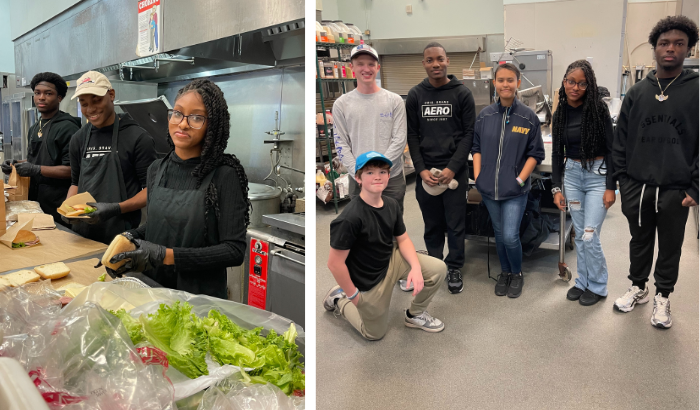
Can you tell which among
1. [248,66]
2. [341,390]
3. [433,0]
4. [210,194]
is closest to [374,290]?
[341,390]

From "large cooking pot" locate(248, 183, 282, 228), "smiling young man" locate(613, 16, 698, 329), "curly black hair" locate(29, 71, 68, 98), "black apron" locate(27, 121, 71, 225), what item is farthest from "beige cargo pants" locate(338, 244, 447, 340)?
"curly black hair" locate(29, 71, 68, 98)

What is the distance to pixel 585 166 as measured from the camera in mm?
2416

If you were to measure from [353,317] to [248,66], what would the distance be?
5.49ft

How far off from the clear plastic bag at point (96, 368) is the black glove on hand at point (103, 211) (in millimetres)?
1100

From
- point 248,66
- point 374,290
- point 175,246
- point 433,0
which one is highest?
point 433,0

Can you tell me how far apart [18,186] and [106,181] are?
1.10 m

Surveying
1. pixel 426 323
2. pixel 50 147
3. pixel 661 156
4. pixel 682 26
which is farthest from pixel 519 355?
pixel 50 147

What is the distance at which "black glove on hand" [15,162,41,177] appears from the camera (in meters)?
2.68

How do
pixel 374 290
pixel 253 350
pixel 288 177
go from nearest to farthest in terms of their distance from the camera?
pixel 253 350, pixel 374 290, pixel 288 177

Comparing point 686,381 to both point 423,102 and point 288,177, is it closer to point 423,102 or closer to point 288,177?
point 423,102

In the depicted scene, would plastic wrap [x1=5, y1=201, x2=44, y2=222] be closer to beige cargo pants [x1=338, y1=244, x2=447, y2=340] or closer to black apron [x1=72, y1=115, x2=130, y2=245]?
black apron [x1=72, y1=115, x2=130, y2=245]

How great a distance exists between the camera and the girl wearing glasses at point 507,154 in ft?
8.17

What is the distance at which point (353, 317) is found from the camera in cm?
233

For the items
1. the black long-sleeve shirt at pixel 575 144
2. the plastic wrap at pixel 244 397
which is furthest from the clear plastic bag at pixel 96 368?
the black long-sleeve shirt at pixel 575 144
